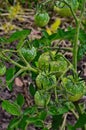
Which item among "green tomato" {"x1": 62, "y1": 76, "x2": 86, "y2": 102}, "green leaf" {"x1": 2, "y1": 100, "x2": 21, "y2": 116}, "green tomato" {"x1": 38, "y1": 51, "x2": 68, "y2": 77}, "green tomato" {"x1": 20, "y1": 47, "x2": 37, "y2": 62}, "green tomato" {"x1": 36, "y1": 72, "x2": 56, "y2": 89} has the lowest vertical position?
"green leaf" {"x1": 2, "y1": 100, "x2": 21, "y2": 116}

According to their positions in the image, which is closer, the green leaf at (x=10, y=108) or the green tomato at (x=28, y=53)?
the green tomato at (x=28, y=53)

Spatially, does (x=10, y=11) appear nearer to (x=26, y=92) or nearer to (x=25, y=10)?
(x=25, y=10)

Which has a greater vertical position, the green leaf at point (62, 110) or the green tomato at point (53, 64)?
the green tomato at point (53, 64)

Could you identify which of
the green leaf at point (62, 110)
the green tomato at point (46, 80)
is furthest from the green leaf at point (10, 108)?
the green tomato at point (46, 80)

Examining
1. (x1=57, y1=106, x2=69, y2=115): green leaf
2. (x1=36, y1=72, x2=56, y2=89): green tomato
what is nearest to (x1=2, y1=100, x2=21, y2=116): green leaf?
(x1=57, y1=106, x2=69, y2=115): green leaf

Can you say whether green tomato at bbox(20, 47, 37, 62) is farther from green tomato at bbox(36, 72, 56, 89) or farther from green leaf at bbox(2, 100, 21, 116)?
green leaf at bbox(2, 100, 21, 116)

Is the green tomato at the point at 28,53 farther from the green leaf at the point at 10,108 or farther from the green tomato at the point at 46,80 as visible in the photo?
the green leaf at the point at 10,108

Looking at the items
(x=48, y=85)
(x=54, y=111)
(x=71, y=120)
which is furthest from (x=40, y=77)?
(x=71, y=120)

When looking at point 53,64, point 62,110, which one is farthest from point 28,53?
point 62,110
